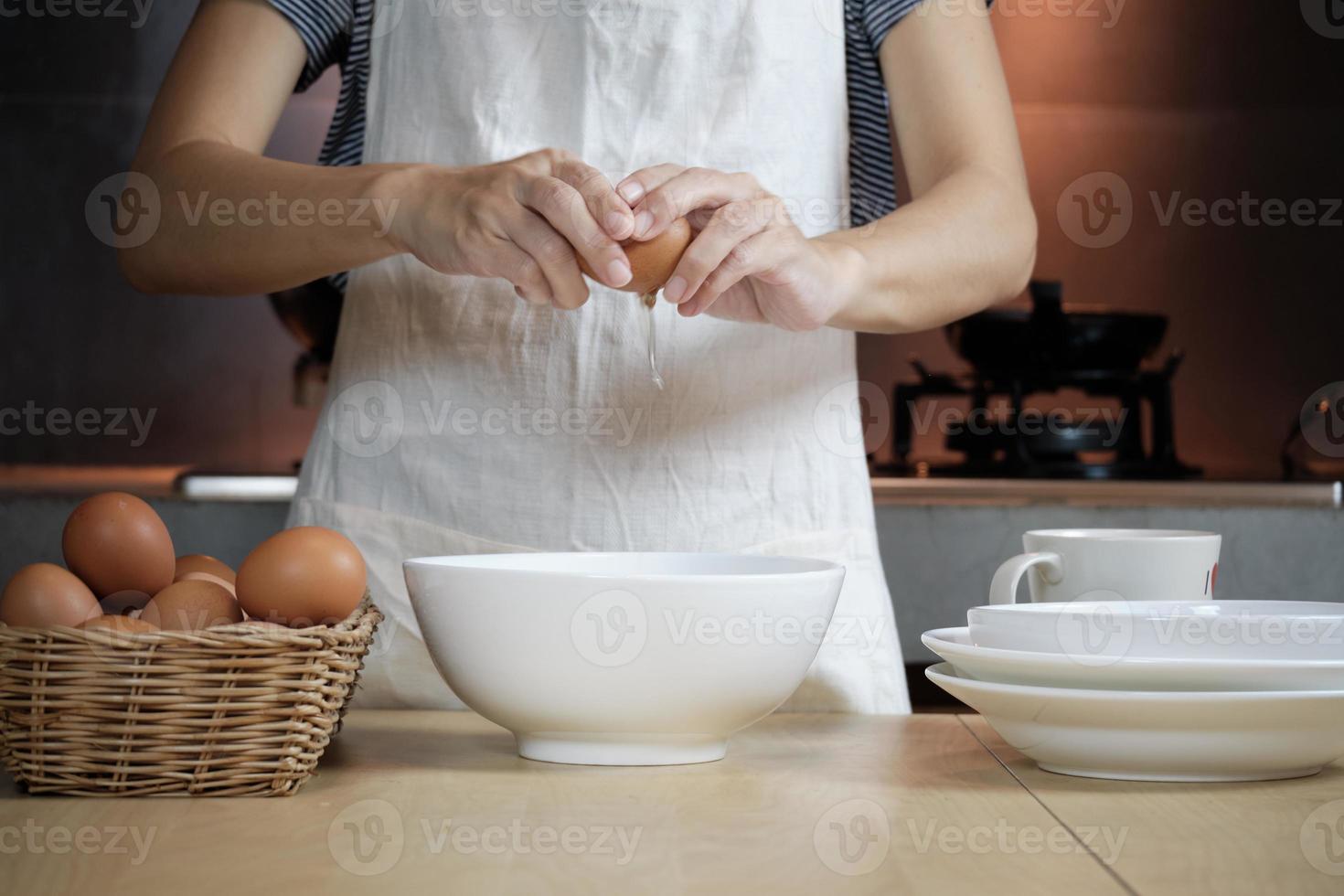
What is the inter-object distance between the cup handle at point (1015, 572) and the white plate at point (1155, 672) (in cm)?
10

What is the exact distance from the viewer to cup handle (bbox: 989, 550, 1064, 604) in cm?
75

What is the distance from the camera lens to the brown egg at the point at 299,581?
646 mm

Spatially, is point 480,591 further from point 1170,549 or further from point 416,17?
point 416,17

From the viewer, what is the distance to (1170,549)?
78cm

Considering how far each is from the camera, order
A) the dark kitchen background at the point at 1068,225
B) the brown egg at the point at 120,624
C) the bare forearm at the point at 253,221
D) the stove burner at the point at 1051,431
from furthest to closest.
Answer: the dark kitchen background at the point at 1068,225
the stove burner at the point at 1051,431
the bare forearm at the point at 253,221
the brown egg at the point at 120,624

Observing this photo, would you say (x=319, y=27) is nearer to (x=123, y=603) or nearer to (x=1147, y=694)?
(x=123, y=603)

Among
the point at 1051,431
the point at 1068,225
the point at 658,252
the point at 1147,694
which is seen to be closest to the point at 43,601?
the point at 658,252

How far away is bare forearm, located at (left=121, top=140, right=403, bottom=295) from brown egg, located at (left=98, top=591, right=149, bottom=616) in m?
0.32

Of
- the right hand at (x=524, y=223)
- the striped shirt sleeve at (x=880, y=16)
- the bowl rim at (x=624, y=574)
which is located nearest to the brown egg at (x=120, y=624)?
the bowl rim at (x=624, y=574)

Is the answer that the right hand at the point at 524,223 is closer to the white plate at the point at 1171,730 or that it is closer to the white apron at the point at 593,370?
the white apron at the point at 593,370

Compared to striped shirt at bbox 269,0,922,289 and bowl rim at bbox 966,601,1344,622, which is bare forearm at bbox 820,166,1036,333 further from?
bowl rim at bbox 966,601,1344,622

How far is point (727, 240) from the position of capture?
31.1 inches

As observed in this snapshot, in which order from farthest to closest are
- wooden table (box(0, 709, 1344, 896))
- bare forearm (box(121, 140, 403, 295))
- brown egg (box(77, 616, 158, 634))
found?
bare forearm (box(121, 140, 403, 295))
brown egg (box(77, 616, 158, 634))
wooden table (box(0, 709, 1344, 896))

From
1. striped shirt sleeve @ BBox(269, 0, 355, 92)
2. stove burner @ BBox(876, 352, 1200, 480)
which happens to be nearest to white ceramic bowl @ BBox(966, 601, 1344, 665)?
striped shirt sleeve @ BBox(269, 0, 355, 92)
